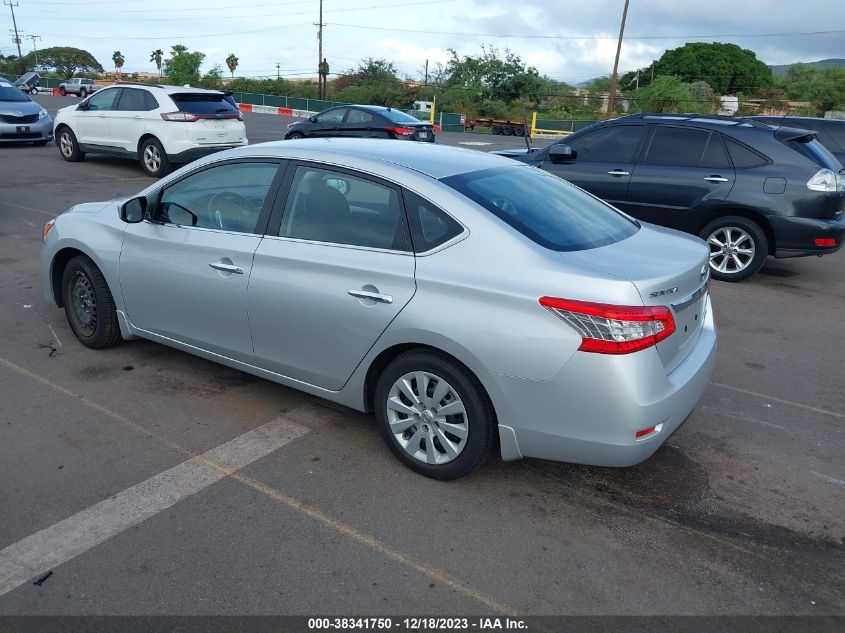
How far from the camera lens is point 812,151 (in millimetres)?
7895

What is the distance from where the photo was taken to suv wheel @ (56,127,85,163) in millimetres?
14914

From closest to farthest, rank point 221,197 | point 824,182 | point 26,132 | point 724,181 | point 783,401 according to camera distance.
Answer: point 221,197 → point 783,401 → point 824,182 → point 724,181 → point 26,132

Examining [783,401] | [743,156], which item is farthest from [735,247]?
[783,401]

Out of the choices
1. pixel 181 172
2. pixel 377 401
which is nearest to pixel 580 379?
pixel 377 401

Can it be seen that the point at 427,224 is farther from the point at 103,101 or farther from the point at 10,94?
the point at 10,94

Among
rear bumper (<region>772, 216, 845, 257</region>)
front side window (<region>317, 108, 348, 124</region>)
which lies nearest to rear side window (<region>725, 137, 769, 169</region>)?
rear bumper (<region>772, 216, 845, 257</region>)

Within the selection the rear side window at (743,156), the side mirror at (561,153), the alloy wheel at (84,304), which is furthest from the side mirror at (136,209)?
the rear side window at (743,156)

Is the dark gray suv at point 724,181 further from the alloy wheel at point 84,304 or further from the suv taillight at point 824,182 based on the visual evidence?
the alloy wheel at point 84,304

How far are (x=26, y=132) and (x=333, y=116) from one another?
7397mm

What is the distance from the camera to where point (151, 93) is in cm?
1343

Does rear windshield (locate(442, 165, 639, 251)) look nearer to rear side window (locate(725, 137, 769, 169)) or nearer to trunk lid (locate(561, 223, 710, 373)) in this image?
Answer: trunk lid (locate(561, 223, 710, 373))

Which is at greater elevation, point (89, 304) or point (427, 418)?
point (427, 418)

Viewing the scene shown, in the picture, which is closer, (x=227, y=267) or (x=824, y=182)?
(x=227, y=267)

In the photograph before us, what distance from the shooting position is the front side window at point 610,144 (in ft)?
28.8
